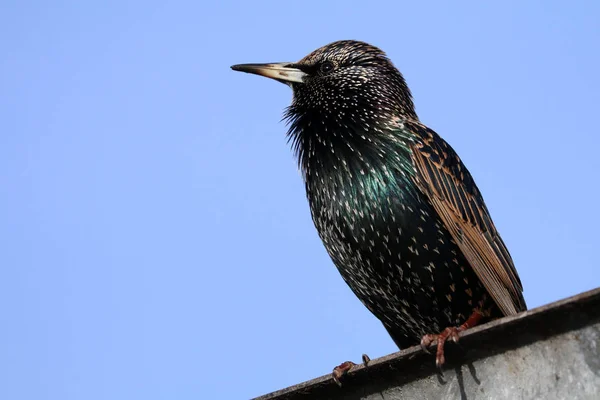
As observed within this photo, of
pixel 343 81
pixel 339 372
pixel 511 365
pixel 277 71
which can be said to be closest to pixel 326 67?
pixel 343 81

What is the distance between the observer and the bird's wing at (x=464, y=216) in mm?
5531

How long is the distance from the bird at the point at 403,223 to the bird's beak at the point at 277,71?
52 cm

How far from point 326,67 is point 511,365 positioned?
3657mm

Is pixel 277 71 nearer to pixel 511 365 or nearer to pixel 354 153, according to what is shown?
pixel 354 153

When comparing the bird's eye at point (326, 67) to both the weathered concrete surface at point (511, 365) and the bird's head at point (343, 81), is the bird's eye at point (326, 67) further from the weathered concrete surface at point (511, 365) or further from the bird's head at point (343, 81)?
the weathered concrete surface at point (511, 365)

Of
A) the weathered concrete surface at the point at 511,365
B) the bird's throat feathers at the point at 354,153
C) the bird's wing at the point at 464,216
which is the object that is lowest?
the weathered concrete surface at the point at 511,365

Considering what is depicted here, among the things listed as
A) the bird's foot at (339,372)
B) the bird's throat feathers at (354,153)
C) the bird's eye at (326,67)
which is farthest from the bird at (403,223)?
the bird's foot at (339,372)

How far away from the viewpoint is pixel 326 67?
6.65 m

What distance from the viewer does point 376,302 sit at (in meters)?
5.80

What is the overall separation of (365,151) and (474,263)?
949 mm

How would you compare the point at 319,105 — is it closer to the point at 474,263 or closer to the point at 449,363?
the point at 474,263

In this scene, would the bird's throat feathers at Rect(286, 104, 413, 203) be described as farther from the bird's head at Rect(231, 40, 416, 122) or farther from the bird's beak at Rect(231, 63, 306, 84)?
the bird's beak at Rect(231, 63, 306, 84)

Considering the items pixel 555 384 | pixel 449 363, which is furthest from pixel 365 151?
pixel 555 384

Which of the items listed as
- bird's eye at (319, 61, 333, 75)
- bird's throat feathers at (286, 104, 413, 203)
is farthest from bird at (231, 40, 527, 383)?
bird's eye at (319, 61, 333, 75)
